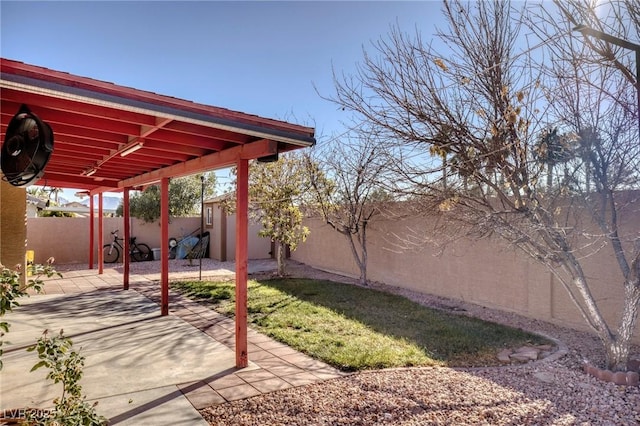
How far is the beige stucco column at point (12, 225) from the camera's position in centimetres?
810

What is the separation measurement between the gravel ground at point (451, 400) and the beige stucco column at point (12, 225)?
23.0 ft

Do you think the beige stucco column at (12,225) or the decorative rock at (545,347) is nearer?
the decorative rock at (545,347)

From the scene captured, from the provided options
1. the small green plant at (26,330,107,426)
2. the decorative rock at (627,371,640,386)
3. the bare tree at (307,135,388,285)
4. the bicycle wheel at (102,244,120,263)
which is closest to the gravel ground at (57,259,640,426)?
the decorative rock at (627,371,640,386)

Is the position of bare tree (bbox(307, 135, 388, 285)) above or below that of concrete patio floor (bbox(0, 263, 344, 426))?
above

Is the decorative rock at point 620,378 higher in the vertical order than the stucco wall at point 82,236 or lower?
lower

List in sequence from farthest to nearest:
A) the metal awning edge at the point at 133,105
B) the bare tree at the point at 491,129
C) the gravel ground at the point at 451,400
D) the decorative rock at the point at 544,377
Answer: the bare tree at the point at 491,129, the decorative rock at the point at 544,377, the gravel ground at the point at 451,400, the metal awning edge at the point at 133,105

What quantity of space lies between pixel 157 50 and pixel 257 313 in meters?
4.69

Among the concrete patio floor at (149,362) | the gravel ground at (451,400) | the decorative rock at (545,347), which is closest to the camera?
the gravel ground at (451,400)

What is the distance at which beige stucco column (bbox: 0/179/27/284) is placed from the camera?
810 centimetres

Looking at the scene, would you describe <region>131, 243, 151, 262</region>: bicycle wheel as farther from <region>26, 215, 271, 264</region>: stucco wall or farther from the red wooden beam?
the red wooden beam

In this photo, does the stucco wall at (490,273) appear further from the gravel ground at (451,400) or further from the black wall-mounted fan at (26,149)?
the black wall-mounted fan at (26,149)

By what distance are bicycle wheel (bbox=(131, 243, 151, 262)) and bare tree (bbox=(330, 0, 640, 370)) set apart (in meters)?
12.7

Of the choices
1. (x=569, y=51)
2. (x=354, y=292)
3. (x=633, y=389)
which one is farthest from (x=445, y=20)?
(x=354, y=292)

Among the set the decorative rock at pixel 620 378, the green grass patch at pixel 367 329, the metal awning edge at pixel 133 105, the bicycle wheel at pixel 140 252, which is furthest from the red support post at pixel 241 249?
the bicycle wheel at pixel 140 252
